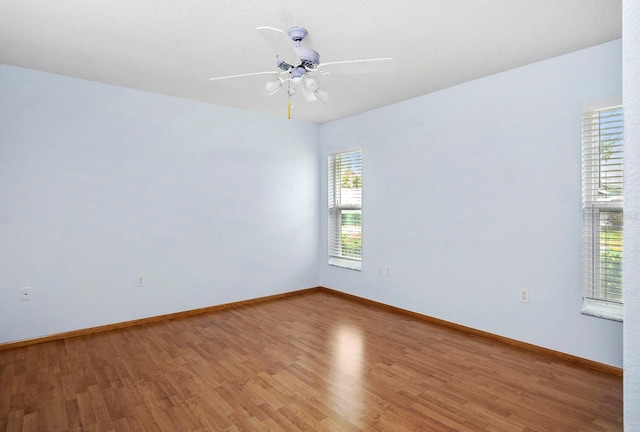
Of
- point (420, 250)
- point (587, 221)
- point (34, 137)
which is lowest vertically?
point (420, 250)

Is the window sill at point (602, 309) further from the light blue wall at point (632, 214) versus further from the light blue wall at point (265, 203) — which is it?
the light blue wall at point (632, 214)

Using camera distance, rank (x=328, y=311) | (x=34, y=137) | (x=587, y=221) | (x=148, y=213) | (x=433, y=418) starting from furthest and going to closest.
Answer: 1. (x=328, y=311)
2. (x=148, y=213)
3. (x=34, y=137)
4. (x=587, y=221)
5. (x=433, y=418)

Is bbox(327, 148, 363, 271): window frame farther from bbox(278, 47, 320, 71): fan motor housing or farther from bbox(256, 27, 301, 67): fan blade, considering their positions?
bbox(256, 27, 301, 67): fan blade

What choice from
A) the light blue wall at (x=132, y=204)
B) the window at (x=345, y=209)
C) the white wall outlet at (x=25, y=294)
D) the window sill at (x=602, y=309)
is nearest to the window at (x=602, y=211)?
the window sill at (x=602, y=309)

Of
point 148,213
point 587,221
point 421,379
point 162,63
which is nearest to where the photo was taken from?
point 421,379

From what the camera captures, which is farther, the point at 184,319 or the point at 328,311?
the point at 328,311

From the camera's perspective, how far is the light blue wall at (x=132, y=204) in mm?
3219

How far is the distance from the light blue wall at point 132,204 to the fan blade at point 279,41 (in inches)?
93.7

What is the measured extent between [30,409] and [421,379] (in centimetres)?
262

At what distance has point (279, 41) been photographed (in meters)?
1.97

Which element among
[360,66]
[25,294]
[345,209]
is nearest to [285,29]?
[360,66]

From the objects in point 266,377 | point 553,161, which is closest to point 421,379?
point 266,377

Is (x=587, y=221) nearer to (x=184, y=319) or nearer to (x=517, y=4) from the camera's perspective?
(x=517, y=4)

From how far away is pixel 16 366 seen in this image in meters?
2.80
